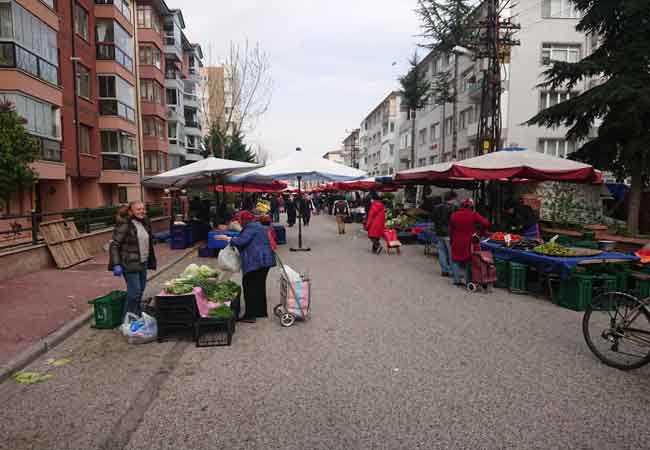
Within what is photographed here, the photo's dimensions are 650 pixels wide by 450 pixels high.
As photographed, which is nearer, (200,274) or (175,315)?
(175,315)

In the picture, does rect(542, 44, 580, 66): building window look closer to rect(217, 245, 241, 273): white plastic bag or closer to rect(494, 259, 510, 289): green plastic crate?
rect(494, 259, 510, 289): green plastic crate

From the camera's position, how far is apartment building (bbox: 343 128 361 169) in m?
104

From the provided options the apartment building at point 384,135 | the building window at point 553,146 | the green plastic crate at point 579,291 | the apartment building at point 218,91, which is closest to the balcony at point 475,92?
the building window at point 553,146

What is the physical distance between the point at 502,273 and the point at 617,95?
379 inches

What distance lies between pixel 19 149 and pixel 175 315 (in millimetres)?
6614

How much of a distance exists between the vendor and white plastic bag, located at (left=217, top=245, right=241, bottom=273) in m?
7.01

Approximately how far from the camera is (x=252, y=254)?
6.53 metres

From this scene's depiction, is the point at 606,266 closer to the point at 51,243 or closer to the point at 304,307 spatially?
the point at 304,307

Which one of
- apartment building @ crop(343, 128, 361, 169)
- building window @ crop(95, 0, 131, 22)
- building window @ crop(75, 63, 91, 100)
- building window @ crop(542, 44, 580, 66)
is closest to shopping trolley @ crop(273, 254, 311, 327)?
building window @ crop(75, 63, 91, 100)

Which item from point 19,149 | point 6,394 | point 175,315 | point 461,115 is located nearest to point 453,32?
point 461,115

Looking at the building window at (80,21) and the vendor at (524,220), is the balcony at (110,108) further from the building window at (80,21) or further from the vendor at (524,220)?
the vendor at (524,220)

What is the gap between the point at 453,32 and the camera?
2339 centimetres

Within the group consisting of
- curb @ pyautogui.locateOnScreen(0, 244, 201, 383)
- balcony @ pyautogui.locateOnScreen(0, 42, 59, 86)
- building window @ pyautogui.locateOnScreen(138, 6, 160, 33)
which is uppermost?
building window @ pyautogui.locateOnScreen(138, 6, 160, 33)

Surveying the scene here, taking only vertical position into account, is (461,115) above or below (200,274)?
above
